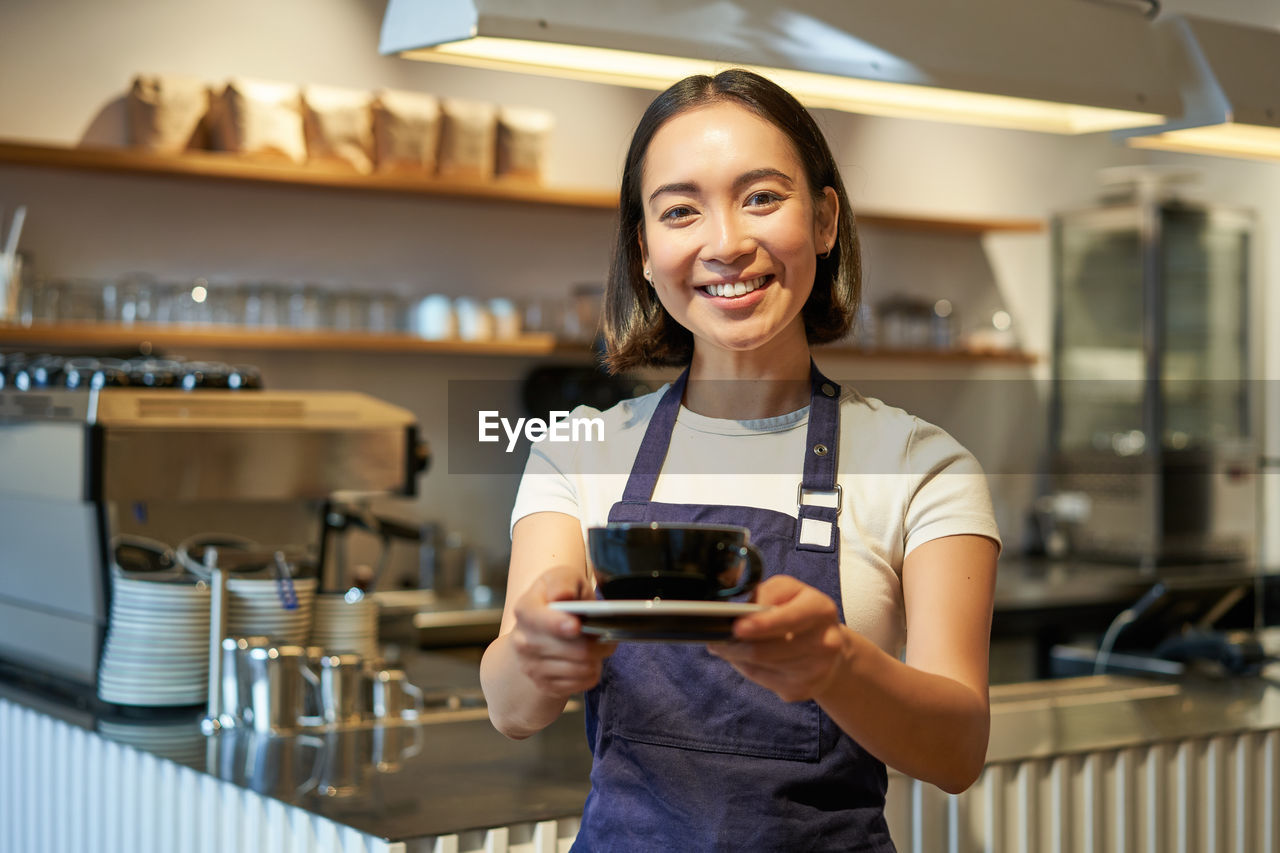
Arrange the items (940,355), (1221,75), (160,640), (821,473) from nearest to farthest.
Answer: (821,473)
(160,640)
(1221,75)
(940,355)

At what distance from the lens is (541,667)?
967mm

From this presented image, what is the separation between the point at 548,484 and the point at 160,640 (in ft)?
4.31

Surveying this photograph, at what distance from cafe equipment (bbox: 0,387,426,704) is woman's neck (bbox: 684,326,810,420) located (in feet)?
4.46

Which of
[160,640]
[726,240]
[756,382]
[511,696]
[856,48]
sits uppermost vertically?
[856,48]

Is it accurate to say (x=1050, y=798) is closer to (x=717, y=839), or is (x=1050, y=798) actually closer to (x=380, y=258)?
(x=717, y=839)

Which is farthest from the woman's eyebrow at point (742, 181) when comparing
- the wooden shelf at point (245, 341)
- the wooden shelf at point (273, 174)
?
the wooden shelf at point (273, 174)

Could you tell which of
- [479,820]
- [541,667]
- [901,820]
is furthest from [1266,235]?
[541,667]

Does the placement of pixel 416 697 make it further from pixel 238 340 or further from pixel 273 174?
pixel 273 174

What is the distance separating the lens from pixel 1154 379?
17.9 feet

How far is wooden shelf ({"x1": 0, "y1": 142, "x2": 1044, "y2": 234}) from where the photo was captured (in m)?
3.79

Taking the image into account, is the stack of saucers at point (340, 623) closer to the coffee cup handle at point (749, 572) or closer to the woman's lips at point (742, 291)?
the woman's lips at point (742, 291)

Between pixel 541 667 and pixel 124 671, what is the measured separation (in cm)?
160

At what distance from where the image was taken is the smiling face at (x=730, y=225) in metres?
1.17

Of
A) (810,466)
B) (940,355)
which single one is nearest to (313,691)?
(810,466)
